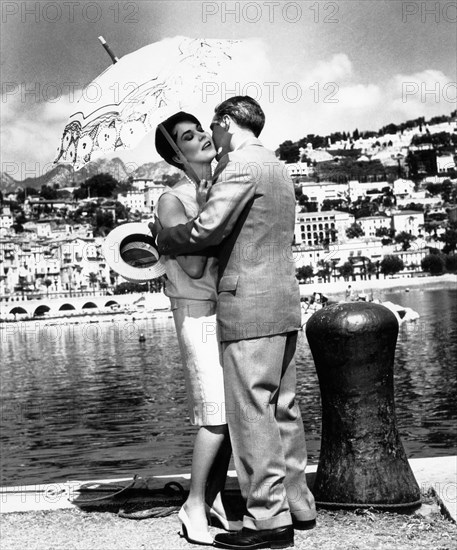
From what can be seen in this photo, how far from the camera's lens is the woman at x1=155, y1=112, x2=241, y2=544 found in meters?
3.72

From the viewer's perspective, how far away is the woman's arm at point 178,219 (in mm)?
3775

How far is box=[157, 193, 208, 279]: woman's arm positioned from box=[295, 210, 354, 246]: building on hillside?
457 feet

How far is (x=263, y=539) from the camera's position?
355 cm

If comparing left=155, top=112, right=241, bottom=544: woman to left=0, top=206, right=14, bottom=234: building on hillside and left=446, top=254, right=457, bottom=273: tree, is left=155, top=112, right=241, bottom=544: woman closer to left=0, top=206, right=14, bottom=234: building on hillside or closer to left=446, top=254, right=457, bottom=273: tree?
left=446, top=254, right=457, bottom=273: tree

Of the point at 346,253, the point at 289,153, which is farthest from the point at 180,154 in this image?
the point at 289,153

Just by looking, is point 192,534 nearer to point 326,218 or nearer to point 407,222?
point 326,218

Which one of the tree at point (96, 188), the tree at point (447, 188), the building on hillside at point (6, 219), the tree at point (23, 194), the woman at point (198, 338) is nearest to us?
the woman at point (198, 338)

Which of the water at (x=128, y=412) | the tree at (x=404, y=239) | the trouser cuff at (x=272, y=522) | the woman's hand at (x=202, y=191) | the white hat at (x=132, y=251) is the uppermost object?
the tree at (x=404, y=239)

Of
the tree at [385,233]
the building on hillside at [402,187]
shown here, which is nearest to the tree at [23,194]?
the tree at [385,233]

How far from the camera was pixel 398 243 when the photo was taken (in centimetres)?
14238

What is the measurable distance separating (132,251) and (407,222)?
148433 millimetres

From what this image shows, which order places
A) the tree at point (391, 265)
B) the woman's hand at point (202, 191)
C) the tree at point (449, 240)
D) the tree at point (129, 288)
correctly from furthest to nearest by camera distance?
1. the tree at point (449, 240)
2. the tree at point (391, 265)
3. the tree at point (129, 288)
4. the woman's hand at point (202, 191)

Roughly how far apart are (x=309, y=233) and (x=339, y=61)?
29429 millimetres

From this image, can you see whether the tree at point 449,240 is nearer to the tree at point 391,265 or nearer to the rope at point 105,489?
the tree at point 391,265
